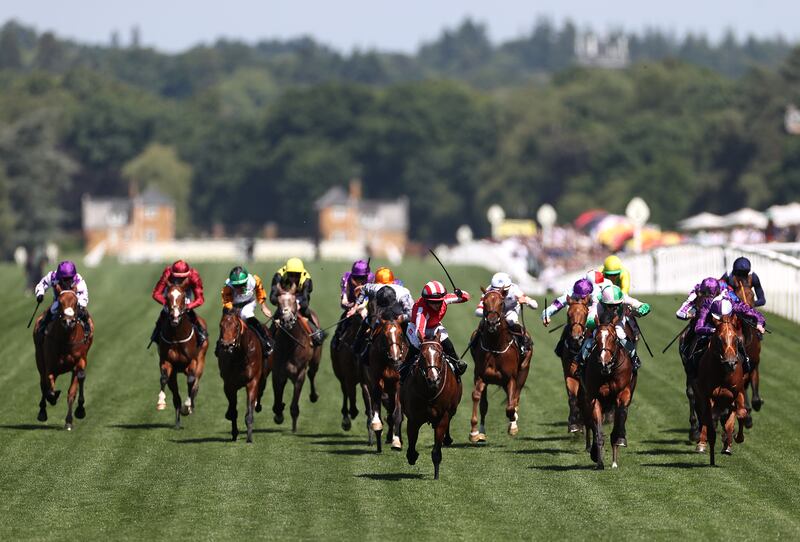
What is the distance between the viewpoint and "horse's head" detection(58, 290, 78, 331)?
72.9 feet

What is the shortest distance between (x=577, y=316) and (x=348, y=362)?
3.58 metres

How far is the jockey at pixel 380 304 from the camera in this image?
63.3 ft

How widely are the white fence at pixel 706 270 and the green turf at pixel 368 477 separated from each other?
553cm

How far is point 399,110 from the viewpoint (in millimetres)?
177125

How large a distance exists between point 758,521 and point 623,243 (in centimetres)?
4304

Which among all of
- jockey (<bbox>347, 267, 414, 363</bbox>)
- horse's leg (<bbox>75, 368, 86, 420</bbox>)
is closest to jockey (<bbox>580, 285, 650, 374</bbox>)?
jockey (<bbox>347, 267, 414, 363</bbox>)

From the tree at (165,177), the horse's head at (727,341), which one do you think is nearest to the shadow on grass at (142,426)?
the horse's head at (727,341)

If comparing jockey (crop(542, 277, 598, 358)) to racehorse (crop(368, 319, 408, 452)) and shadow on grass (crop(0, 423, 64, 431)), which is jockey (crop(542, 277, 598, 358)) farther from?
shadow on grass (crop(0, 423, 64, 431))

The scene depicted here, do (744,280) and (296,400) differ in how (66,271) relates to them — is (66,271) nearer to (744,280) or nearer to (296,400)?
(296,400)

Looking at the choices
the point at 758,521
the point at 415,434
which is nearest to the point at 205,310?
the point at 415,434

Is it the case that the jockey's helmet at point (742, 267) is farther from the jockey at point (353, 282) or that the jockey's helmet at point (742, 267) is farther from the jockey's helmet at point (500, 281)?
the jockey at point (353, 282)

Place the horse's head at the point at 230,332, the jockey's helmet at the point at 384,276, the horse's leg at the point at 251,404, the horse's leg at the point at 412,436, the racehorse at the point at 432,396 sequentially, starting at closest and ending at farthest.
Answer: the racehorse at the point at 432,396 < the horse's leg at the point at 412,436 < the jockey's helmet at the point at 384,276 < the horse's head at the point at 230,332 < the horse's leg at the point at 251,404

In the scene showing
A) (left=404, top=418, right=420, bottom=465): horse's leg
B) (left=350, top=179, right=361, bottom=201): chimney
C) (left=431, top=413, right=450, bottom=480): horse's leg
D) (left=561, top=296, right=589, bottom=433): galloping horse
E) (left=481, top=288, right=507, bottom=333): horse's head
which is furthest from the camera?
(left=350, top=179, right=361, bottom=201): chimney

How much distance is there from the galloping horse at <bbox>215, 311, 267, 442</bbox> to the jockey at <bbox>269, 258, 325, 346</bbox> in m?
0.54
